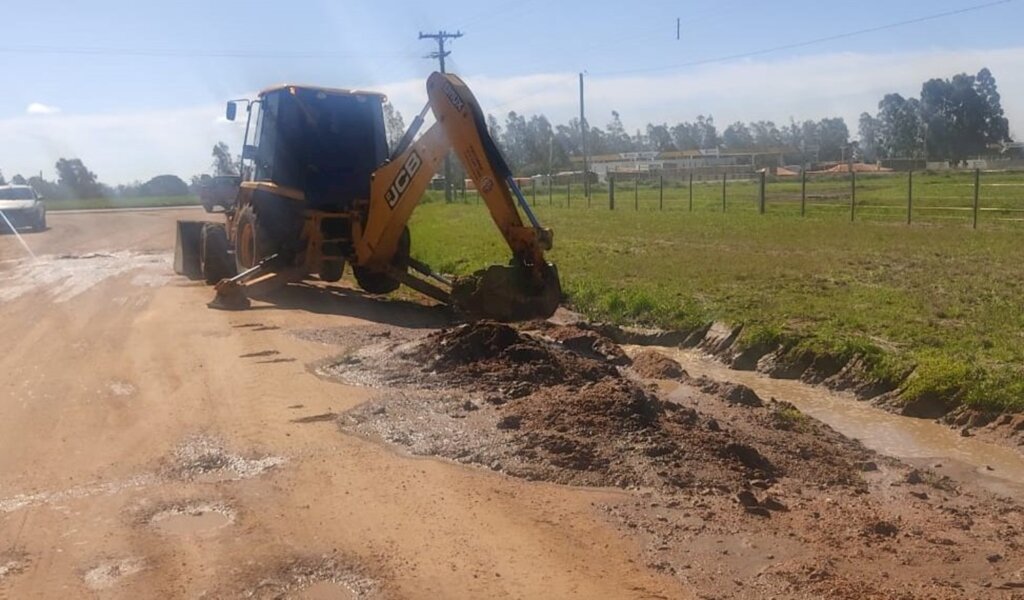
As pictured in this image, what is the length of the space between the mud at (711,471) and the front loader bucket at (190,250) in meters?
10.7

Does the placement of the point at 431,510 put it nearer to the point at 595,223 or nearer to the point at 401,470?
the point at 401,470

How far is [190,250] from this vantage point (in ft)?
68.7

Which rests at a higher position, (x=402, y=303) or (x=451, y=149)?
(x=451, y=149)

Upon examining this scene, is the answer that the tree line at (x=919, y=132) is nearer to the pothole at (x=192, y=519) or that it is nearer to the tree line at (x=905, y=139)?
the tree line at (x=905, y=139)

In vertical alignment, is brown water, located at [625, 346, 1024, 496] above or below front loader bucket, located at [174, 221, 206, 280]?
below

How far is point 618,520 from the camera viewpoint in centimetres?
649

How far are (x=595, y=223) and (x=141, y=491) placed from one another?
88.1 ft

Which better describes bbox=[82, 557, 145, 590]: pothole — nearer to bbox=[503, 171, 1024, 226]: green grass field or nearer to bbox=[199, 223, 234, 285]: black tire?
bbox=[199, 223, 234, 285]: black tire

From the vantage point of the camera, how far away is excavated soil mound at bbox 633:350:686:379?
1106 centimetres

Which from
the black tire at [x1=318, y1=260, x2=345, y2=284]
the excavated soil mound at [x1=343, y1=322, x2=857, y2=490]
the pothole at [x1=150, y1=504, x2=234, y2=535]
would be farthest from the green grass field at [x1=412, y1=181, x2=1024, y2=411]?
the pothole at [x1=150, y1=504, x2=234, y2=535]

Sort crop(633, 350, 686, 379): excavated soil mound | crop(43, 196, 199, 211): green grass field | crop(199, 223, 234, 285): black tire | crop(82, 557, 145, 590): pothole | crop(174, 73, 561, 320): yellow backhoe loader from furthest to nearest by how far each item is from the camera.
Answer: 1. crop(43, 196, 199, 211): green grass field
2. crop(199, 223, 234, 285): black tire
3. crop(174, 73, 561, 320): yellow backhoe loader
4. crop(633, 350, 686, 379): excavated soil mound
5. crop(82, 557, 145, 590): pothole

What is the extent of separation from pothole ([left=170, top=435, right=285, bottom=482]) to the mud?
1.00 metres

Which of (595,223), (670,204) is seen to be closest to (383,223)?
(595,223)

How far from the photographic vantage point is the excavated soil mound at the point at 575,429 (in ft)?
24.3
